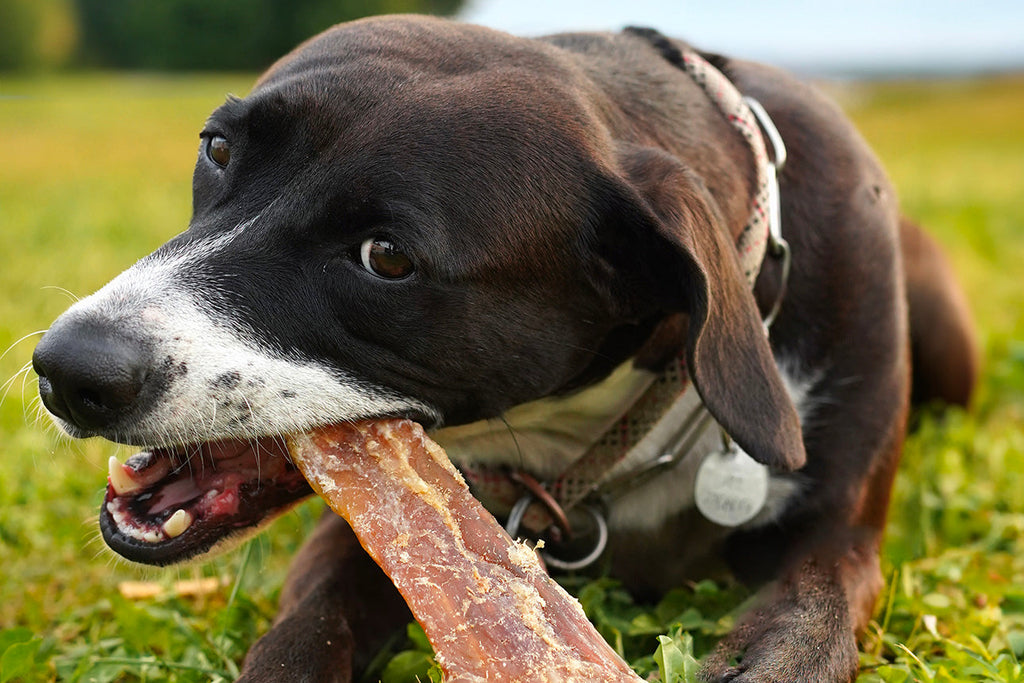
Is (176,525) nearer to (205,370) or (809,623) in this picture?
(205,370)

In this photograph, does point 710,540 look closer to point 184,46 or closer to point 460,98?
point 460,98

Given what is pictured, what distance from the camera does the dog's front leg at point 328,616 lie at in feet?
7.93

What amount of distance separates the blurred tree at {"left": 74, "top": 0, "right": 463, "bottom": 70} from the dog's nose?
44179mm

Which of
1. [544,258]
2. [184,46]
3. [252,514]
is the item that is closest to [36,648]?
[252,514]

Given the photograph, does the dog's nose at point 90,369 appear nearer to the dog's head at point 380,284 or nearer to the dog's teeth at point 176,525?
the dog's head at point 380,284

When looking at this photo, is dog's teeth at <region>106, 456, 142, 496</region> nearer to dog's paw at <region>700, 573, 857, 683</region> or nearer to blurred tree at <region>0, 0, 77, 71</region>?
dog's paw at <region>700, 573, 857, 683</region>

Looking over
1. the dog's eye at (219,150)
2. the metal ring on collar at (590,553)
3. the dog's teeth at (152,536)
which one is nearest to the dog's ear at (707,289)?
the metal ring on collar at (590,553)

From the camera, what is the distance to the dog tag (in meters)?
2.95

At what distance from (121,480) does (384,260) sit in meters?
0.75

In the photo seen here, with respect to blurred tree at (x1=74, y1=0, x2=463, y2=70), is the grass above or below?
above

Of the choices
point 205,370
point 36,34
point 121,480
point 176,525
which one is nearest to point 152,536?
point 176,525

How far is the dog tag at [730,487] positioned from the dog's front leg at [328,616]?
32.4 inches

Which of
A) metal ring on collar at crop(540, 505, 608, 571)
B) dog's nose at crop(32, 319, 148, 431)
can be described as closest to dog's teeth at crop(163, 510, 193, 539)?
dog's nose at crop(32, 319, 148, 431)

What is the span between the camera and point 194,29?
155 feet
